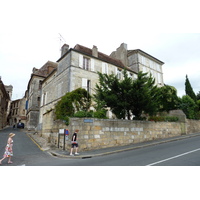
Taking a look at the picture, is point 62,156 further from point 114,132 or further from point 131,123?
point 131,123

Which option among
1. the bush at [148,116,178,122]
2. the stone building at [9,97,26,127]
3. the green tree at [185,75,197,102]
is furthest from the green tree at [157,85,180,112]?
the stone building at [9,97,26,127]

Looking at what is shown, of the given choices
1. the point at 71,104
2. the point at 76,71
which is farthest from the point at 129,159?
the point at 76,71

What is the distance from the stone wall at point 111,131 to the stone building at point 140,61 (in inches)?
496

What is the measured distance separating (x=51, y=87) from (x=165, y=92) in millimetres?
15656

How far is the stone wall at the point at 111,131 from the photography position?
9328 mm

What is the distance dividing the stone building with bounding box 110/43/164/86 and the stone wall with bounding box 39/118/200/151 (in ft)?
41.3

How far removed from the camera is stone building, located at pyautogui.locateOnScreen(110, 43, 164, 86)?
81.6 feet

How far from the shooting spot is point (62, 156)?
8078mm

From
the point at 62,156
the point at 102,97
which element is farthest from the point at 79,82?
the point at 62,156

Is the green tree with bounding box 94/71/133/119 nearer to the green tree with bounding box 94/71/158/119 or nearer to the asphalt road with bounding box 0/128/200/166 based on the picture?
the green tree with bounding box 94/71/158/119

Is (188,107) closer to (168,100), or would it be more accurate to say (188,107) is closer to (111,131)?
(168,100)

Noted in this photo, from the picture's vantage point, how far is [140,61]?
82.3 feet

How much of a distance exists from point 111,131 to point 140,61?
18.0m

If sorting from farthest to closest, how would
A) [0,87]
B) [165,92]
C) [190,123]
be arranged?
[0,87] < [165,92] < [190,123]
